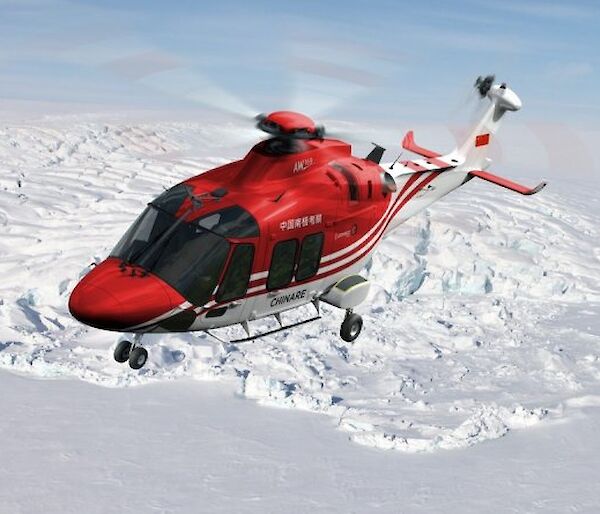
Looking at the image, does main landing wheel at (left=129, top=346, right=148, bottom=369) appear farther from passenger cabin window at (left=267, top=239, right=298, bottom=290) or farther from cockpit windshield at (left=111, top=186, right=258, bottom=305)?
passenger cabin window at (left=267, top=239, right=298, bottom=290)

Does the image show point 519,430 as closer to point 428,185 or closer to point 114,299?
point 428,185

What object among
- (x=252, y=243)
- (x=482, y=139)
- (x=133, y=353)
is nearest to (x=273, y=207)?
(x=252, y=243)

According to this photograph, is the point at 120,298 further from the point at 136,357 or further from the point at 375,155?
the point at 375,155

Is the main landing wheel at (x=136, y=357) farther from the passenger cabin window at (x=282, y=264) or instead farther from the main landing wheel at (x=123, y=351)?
the passenger cabin window at (x=282, y=264)

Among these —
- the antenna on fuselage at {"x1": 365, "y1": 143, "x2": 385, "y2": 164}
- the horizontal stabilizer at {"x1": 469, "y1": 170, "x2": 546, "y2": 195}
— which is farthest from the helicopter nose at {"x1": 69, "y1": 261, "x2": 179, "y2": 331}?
the horizontal stabilizer at {"x1": 469, "y1": 170, "x2": 546, "y2": 195}

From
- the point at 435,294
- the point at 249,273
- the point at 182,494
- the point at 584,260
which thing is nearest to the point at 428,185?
the point at 249,273

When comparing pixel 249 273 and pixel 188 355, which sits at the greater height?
pixel 249 273
